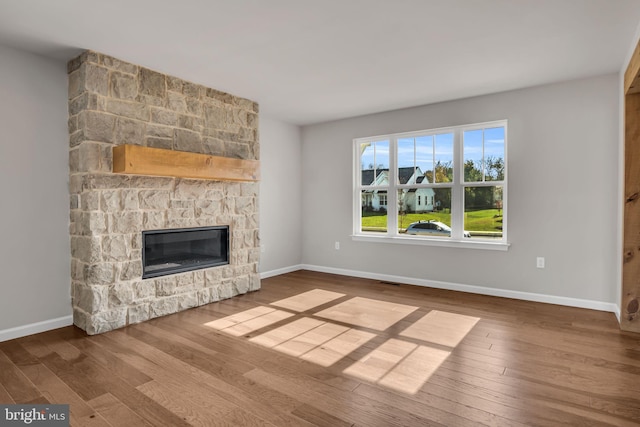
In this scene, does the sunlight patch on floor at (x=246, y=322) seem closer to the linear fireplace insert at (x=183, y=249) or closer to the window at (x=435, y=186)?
the linear fireplace insert at (x=183, y=249)

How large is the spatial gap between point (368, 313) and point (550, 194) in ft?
8.15

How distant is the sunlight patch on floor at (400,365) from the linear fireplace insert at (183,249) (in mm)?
2341

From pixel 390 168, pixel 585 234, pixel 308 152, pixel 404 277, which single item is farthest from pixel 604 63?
pixel 308 152

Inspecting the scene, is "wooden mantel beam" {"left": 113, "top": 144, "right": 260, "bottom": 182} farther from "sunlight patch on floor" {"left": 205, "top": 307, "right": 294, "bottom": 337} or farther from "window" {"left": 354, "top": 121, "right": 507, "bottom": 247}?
"window" {"left": 354, "top": 121, "right": 507, "bottom": 247}

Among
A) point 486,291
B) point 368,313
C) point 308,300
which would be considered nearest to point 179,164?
point 308,300

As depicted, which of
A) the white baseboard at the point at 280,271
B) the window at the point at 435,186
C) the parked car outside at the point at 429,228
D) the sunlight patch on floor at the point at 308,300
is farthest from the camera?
the white baseboard at the point at 280,271

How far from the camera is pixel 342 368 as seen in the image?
8.53 ft

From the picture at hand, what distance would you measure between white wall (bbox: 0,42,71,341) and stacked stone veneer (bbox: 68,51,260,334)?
0.11 metres

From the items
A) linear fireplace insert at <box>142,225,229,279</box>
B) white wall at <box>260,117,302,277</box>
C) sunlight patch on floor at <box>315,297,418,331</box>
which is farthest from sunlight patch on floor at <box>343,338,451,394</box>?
white wall at <box>260,117,302,277</box>

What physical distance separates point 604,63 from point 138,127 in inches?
181

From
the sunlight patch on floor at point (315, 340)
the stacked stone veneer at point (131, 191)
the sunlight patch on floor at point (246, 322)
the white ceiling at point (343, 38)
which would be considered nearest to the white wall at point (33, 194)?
the stacked stone veneer at point (131, 191)

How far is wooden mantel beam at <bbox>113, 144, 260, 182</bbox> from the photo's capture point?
10.9ft

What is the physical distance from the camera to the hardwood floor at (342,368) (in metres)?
2.04

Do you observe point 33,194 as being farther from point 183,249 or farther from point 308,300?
point 308,300
